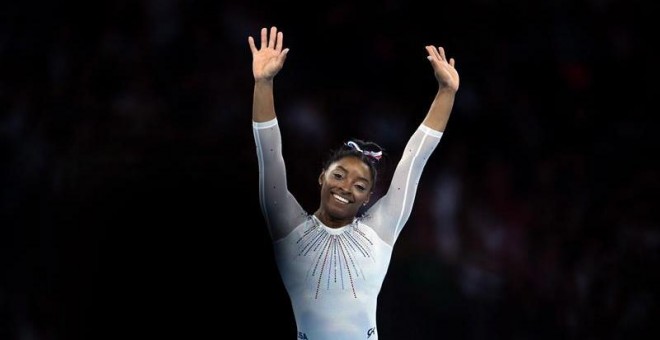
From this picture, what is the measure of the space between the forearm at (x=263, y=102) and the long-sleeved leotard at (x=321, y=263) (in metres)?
0.10

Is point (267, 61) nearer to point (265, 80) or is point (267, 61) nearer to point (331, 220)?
point (265, 80)

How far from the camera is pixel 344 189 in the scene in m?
2.81

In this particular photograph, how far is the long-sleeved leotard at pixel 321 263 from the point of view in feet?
9.06

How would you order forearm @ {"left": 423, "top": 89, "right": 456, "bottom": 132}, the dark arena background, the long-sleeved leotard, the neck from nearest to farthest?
the long-sleeved leotard → the neck → forearm @ {"left": 423, "top": 89, "right": 456, "bottom": 132} → the dark arena background

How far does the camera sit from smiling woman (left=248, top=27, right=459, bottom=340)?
2.71 metres

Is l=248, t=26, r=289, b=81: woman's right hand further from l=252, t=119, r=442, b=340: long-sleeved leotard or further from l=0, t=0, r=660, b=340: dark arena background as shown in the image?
l=0, t=0, r=660, b=340: dark arena background

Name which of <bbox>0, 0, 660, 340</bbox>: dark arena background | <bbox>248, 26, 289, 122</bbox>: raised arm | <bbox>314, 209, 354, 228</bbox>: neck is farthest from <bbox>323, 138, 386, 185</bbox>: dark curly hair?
<bbox>0, 0, 660, 340</bbox>: dark arena background

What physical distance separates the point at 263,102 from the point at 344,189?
0.43 meters

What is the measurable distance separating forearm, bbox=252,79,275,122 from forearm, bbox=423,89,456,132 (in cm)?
63

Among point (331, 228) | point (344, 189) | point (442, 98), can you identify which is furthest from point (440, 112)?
point (331, 228)

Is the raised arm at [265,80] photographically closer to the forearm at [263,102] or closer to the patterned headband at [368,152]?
the forearm at [263,102]

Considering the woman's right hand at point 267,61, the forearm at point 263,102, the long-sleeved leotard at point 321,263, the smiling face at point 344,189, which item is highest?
the woman's right hand at point 267,61

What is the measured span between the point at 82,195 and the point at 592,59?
9.68 feet

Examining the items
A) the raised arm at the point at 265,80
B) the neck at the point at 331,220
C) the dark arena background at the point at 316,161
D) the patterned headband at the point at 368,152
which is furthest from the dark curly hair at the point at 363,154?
the dark arena background at the point at 316,161
